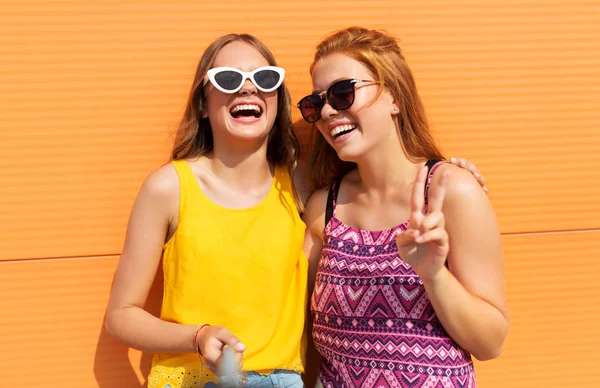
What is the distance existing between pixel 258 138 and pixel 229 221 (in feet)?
1.02

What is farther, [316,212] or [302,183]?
[302,183]

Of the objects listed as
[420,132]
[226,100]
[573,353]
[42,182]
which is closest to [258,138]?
[226,100]

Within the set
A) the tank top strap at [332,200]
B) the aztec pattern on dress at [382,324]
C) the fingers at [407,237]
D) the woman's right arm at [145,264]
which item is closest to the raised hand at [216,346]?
the woman's right arm at [145,264]

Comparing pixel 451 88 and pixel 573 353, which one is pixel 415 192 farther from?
pixel 573 353

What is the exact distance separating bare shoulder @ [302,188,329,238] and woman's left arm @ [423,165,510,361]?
532mm

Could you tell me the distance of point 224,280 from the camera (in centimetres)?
239

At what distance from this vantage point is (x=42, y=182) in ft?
8.59

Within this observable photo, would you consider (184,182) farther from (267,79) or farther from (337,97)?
(337,97)

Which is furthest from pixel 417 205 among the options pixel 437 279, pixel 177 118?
pixel 177 118

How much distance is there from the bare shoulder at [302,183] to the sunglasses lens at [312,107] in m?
0.31

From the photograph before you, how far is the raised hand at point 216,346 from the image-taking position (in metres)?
2.01

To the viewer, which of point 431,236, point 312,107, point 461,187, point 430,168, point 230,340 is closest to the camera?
point 431,236

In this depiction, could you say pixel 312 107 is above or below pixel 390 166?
above

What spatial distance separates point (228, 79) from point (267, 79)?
0.14 meters
